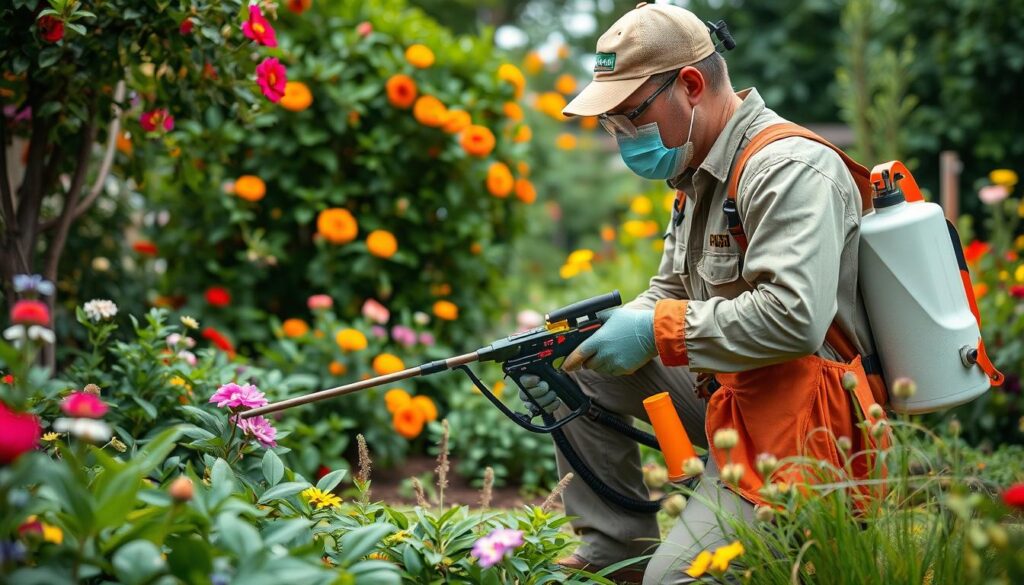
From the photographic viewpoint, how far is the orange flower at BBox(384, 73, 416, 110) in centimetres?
417

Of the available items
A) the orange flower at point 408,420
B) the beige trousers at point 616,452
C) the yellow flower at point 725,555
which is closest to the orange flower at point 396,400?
the orange flower at point 408,420

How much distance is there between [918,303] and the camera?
2.20 metres

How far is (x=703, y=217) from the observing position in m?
2.42

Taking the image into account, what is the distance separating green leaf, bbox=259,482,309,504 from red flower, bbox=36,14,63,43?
49.5 inches

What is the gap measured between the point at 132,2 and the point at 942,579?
2.30 m

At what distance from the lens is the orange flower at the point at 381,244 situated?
4047 mm

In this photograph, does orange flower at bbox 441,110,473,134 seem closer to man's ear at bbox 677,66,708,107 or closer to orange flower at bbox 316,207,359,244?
orange flower at bbox 316,207,359,244

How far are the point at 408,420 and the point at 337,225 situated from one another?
927 mm

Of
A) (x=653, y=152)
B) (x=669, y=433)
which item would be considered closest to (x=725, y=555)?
(x=669, y=433)

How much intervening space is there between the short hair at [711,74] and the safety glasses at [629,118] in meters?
0.01

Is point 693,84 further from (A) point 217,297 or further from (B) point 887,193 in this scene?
(A) point 217,297

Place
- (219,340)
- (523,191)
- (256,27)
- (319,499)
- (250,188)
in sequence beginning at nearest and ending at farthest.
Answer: (319,499)
(256,27)
(219,340)
(250,188)
(523,191)

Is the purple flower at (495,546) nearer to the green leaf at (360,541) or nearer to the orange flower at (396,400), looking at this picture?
the green leaf at (360,541)

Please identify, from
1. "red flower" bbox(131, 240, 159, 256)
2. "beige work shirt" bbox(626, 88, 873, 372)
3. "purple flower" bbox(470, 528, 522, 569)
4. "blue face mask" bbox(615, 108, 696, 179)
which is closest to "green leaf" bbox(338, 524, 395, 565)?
"purple flower" bbox(470, 528, 522, 569)
